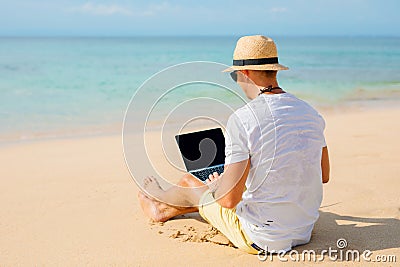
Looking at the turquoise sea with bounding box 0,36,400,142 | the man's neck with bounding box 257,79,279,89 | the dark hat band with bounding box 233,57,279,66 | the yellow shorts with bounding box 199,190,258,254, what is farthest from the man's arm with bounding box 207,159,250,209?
the turquoise sea with bounding box 0,36,400,142

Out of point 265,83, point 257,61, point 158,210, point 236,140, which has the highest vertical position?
point 257,61

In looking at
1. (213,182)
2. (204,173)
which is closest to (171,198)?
(204,173)

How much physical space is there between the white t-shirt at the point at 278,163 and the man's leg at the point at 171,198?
0.48m

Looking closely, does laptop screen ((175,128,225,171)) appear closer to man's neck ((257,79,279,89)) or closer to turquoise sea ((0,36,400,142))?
man's neck ((257,79,279,89))

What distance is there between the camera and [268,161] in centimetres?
258

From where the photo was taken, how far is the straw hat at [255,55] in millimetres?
2578

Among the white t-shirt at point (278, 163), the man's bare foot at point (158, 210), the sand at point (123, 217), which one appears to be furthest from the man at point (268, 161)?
the man's bare foot at point (158, 210)

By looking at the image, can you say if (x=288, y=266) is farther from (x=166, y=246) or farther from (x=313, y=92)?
(x=313, y=92)

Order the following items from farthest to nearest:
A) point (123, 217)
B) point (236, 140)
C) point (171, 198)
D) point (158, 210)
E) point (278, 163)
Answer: point (123, 217) < point (158, 210) < point (171, 198) < point (278, 163) < point (236, 140)

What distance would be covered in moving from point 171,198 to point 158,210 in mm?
196

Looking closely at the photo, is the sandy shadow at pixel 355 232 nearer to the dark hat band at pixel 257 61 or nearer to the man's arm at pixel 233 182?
the man's arm at pixel 233 182

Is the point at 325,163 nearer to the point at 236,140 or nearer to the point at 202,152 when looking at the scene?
the point at 236,140

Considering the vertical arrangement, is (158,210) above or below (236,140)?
below

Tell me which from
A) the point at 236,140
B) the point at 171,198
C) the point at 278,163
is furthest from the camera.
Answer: the point at 171,198
